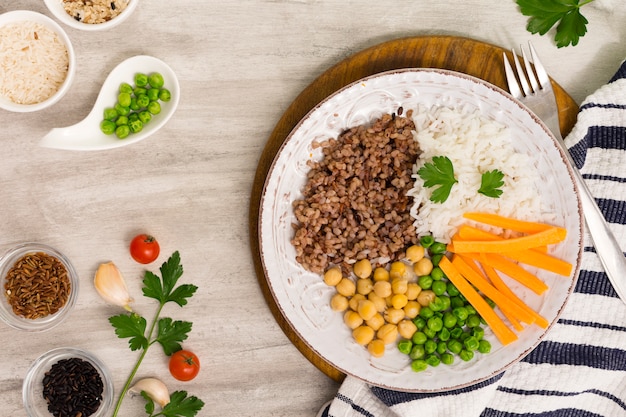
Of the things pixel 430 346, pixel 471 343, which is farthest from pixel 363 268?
pixel 471 343

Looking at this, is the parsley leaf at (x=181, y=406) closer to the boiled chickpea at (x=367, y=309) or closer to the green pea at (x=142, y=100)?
the boiled chickpea at (x=367, y=309)

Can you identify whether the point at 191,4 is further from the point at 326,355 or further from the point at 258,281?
the point at 326,355

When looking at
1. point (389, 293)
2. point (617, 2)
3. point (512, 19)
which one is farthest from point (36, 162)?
point (617, 2)

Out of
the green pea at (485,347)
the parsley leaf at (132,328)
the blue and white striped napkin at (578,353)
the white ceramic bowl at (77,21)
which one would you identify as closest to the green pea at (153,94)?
the white ceramic bowl at (77,21)

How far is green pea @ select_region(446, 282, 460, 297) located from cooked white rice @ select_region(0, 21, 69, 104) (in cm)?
181

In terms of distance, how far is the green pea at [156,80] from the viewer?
7.27 feet

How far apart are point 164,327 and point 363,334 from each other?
0.84 m

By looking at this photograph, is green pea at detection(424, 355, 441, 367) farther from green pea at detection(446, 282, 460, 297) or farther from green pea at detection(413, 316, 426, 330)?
green pea at detection(446, 282, 460, 297)

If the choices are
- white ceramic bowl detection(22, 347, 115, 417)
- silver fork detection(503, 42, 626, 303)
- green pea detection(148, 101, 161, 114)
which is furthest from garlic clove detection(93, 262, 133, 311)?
silver fork detection(503, 42, 626, 303)

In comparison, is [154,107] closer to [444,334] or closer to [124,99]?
[124,99]

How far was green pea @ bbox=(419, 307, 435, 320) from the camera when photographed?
227 cm

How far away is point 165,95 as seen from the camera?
7.33 ft

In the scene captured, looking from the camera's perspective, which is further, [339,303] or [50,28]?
[339,303]

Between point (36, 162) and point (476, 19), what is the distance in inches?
77.3
